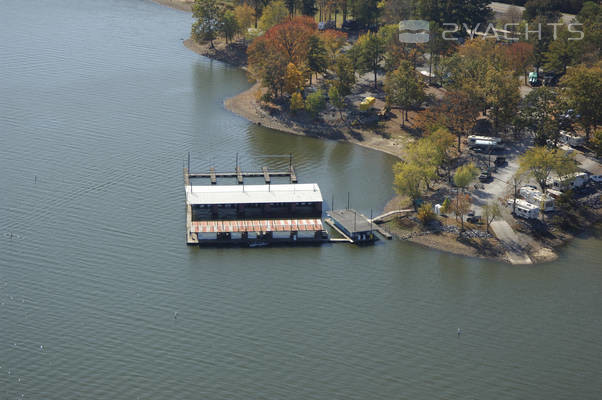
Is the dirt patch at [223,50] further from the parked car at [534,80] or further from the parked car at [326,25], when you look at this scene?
the parked car at [534,80]

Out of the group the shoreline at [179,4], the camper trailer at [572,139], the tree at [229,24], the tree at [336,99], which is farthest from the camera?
the shoreline at [179,4]

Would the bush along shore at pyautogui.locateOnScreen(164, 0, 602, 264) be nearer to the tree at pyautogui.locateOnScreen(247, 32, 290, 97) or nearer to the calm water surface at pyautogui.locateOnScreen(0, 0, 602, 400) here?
the tree at pyautogui.locateOnScreen(247, 32, 290, 97)

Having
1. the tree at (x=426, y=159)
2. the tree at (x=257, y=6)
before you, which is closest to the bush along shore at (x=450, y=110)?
the tree at (x=426, y=159)

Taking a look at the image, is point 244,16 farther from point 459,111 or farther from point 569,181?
point 569,181

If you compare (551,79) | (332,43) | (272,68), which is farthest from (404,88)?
(551,79)

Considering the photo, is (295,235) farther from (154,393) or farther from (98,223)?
(154,393)

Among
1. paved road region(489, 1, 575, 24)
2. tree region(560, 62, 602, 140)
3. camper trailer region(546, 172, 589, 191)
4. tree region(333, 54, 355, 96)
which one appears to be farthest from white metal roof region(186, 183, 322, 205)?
paved road region(489, 1, 575, 24)

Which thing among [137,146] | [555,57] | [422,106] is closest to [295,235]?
[137,146]
